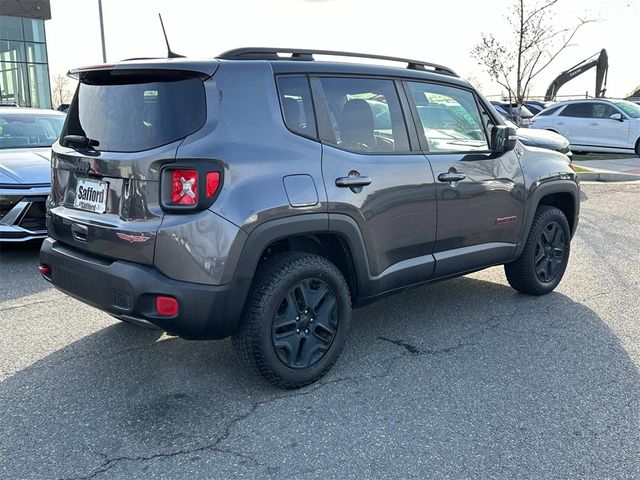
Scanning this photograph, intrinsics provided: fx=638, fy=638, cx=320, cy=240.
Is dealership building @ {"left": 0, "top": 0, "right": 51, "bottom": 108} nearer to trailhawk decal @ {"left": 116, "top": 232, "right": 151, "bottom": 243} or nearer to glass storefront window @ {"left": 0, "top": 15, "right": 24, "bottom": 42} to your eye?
glass storefront window @ {"left": 0, "top": 15, "right": 24, "bottom": 42}

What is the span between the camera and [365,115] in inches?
156

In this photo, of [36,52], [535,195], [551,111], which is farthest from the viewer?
[36,52]

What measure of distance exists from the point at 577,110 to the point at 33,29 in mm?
31014

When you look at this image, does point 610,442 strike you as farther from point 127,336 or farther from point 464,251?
point 127,336

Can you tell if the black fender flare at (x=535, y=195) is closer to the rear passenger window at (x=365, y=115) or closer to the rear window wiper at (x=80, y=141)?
the rear passenger window at (x=365, y=115)

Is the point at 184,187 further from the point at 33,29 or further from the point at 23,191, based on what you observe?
the point at 33,29

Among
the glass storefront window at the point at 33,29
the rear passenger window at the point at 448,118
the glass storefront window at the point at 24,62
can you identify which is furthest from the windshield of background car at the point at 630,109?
the glass storefront window at the point at 33,29

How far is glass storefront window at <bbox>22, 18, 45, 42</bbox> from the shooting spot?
35.6 meters

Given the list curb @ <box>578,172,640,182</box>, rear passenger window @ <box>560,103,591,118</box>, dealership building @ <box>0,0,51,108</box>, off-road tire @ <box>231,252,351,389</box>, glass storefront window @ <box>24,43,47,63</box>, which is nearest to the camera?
off-road tire @ <box>231,252,351,389</box>

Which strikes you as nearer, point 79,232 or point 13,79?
point 79,232

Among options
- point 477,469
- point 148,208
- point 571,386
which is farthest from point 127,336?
point 571,386

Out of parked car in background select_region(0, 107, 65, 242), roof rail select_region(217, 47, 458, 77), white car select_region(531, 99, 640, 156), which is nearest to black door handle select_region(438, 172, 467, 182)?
roof rail select_region(217, 47, 458, 77)

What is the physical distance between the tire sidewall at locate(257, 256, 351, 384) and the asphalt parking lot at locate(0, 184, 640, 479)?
4.6 inches

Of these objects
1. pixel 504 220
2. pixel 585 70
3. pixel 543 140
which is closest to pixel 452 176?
pixel 504 220
